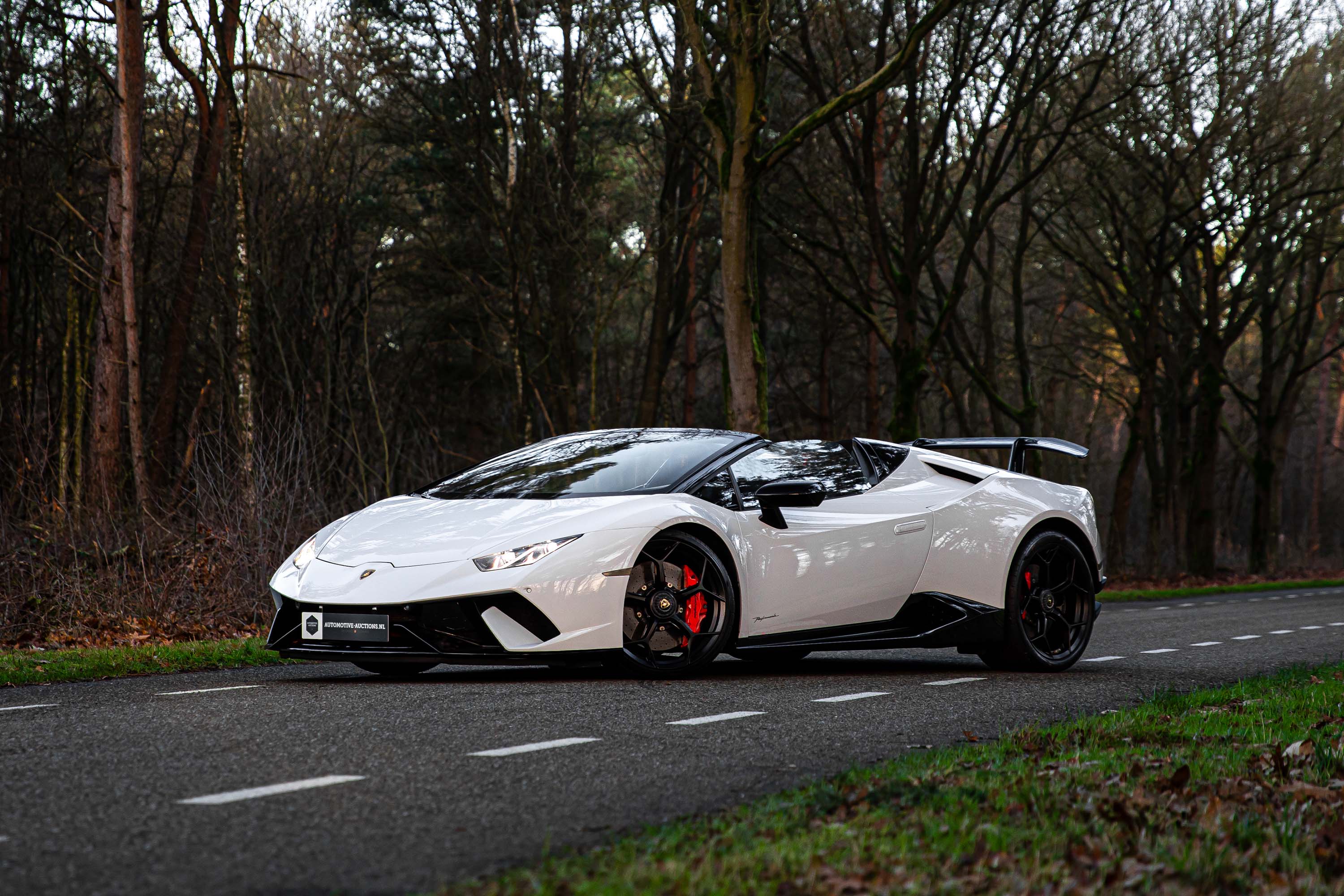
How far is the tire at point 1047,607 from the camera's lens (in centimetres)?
Result: 838

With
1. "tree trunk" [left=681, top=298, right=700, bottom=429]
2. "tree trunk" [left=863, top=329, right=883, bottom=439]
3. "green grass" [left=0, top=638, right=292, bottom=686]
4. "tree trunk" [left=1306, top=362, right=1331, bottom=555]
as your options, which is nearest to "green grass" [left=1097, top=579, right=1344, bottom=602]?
"tree trunk" [left=863, top=329, right=883, bottom=439]

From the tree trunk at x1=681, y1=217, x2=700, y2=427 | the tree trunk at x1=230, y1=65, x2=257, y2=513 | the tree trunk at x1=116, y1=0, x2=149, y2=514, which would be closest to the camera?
the tree trunk at x1=116, y1=0, x2=149, y2=514

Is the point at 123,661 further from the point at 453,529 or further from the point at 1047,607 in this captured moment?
the point at 1047,607

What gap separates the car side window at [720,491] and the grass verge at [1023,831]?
2.54 metres

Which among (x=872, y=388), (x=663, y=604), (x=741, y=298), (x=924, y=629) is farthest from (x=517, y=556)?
(x=872, y=388)

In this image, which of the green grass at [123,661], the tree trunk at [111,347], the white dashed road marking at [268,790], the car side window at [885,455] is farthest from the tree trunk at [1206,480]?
the white dashed road marking at [268,790]

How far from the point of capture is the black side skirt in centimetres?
785

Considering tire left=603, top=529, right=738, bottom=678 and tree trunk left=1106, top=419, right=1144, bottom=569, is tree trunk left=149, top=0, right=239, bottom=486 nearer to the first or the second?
tire left=603, top=529, right=738, bottom=678

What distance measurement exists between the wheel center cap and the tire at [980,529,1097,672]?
2.28m

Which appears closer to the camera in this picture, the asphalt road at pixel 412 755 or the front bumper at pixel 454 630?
the asphalt road at pixel 412 755

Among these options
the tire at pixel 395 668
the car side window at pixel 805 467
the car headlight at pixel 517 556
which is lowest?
the tire at pixel 395 668

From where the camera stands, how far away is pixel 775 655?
30.5 feet

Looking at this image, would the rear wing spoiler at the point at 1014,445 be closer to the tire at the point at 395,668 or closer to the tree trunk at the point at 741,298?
the tire at the point at 395,668

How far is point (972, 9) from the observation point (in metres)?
20.2
